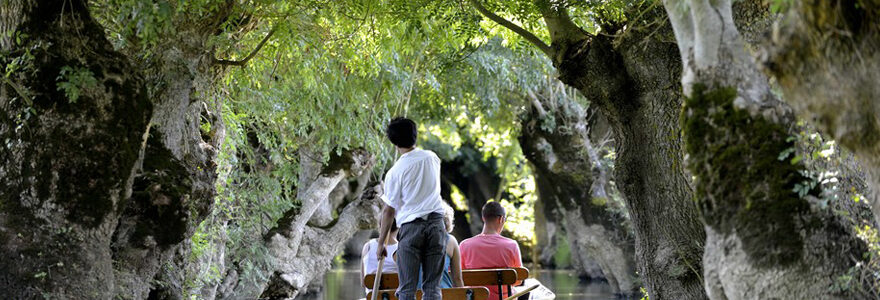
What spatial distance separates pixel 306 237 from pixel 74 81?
439 inches

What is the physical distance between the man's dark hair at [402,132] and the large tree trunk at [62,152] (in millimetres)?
1704

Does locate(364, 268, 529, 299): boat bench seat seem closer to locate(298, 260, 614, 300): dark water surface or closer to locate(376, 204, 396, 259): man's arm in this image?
locate(376, 204, 396, 259): man's arm

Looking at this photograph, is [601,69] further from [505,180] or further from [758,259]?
[505,180]

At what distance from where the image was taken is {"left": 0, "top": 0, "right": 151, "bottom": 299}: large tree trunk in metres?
5.92

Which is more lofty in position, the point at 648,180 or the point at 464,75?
the point at 464,75

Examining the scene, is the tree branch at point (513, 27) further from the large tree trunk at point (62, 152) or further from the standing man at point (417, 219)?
the large tree trunk at point (62, 152)

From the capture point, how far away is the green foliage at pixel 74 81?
6.05 meters

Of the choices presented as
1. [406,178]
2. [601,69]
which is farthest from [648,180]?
[406,178]

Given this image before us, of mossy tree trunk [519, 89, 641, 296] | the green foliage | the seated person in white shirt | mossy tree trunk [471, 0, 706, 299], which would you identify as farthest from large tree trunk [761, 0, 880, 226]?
mossy tree trunk [519, 89, 641, 296]

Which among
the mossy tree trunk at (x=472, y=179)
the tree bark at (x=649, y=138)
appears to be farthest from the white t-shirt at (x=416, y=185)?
the mossy tree trunk at (x=472, y=179)

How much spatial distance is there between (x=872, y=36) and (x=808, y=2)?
0.30 m

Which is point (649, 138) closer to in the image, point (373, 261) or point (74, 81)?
point (373, 261)

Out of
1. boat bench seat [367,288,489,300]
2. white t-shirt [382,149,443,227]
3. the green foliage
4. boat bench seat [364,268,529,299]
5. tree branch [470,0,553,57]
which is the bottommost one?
boat bench seat [367,288,489,300]

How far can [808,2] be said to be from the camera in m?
4.09
